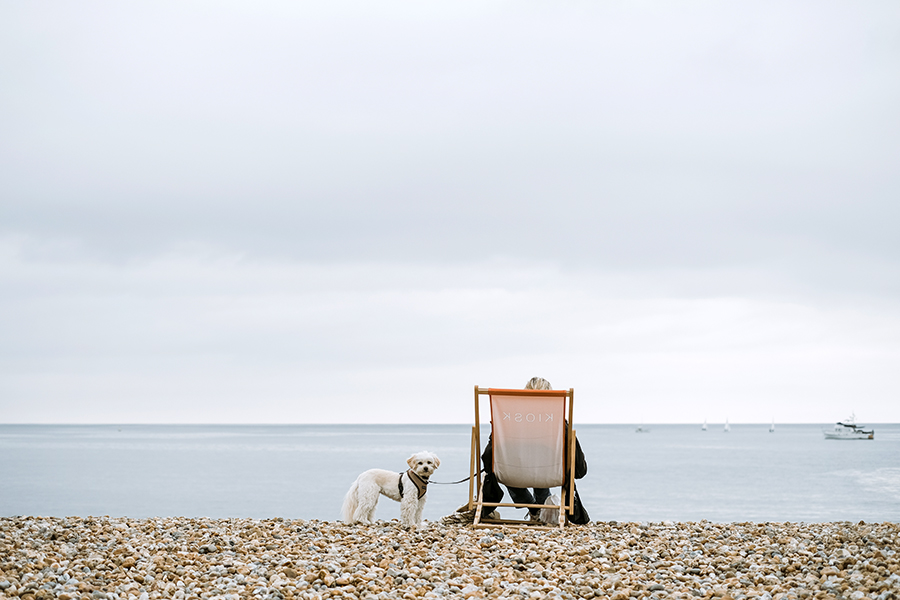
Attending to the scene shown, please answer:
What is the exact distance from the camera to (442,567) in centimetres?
559

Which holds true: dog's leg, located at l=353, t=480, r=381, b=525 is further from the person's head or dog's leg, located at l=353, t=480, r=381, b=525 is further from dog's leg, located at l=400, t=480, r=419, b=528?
the person's head

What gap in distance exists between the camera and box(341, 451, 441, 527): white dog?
771 centimetres

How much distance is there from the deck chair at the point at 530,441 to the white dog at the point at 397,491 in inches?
19.9

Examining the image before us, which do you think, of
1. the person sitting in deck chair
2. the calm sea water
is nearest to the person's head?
the person sitting in deck chair

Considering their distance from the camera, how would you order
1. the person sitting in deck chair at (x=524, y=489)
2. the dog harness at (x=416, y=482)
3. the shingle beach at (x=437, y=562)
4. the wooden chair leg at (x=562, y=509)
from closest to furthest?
the shingle beach at (x=437, y=562) < the wooden chair leg at (x=562, y=509) < the dog harness at (x=416, y=482) < the person sitting in deck chair at (x=524, y=489)

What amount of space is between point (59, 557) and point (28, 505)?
25.7 m

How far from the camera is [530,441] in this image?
8.07 metres

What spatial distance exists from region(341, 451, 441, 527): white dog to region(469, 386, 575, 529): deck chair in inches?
19.9

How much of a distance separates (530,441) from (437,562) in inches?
101

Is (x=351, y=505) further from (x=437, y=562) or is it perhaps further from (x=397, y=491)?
(x=437, y=562)

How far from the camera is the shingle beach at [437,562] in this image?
4.90m

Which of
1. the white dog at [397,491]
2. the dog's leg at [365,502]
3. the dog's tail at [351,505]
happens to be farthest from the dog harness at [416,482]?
the dog's tail at [351,505]

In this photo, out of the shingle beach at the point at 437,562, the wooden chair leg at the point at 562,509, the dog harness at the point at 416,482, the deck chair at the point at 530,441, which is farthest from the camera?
the deck chair at the point at 530,441

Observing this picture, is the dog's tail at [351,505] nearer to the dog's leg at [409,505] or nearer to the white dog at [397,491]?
the white dog at [397,491]
